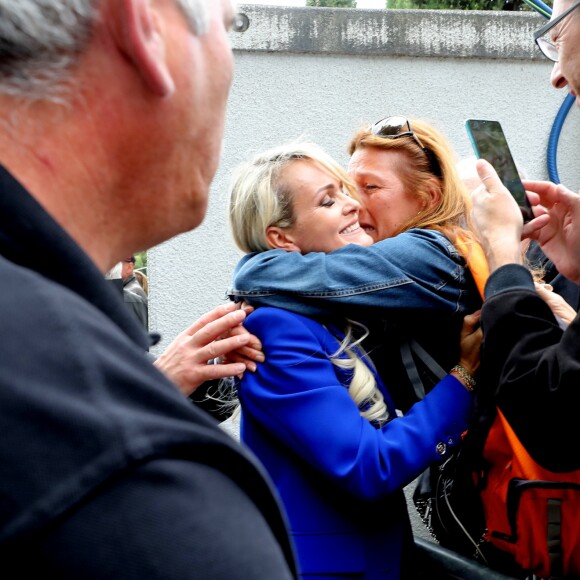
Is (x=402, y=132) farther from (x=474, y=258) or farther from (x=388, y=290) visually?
(x=388, y=290)

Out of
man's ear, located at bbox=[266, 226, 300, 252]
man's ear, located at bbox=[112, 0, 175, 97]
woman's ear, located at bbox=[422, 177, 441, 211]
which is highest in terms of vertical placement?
man's ear, located at bbox=[112, 0, 175, 97]

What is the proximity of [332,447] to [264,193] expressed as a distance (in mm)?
816

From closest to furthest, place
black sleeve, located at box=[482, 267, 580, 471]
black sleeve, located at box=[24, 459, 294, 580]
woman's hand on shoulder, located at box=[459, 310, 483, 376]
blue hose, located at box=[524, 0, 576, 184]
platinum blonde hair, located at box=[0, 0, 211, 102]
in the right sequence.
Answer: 1. black sleeve, located at box=[24, 459, 294, 580]
2. platinum blonde hair, located at box=[0, 0, 211, 102]
3. black sleeve, located at box=[482, 267, 580, 471]
4. woman's hand on shoulder, located at box=[459, 310, 483, 376]
5. blue hose, located at box=[524, 0, 576, 184]

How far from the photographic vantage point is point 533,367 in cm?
164

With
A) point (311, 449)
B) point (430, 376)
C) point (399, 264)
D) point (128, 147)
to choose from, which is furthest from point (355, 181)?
point (128, 147)

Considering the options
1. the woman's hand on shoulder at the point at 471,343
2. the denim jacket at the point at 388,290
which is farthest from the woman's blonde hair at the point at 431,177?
the woman's hand on shoulder at the point at 471,343

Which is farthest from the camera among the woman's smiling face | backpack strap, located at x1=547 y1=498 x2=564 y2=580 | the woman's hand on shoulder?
the woman's smiling face

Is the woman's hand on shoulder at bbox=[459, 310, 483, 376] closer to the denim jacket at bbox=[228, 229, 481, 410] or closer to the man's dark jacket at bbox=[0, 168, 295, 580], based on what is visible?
the denim jacket at bbox=[228, 229, 481, 410]

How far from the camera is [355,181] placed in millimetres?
2402

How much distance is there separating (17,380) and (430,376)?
1.59 m

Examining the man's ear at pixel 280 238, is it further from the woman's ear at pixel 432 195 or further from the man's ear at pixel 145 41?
the man's ear at pixel 145 41

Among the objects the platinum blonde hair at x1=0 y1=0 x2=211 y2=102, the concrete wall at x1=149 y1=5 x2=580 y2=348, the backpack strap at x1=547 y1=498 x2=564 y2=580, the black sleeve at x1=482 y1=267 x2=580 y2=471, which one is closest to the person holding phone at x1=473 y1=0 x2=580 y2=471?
the black sleeve at x1=482 y1=267 x2=580 y2=471

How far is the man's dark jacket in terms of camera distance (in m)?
0.56

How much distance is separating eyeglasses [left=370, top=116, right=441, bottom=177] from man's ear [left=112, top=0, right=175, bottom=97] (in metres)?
1.60
